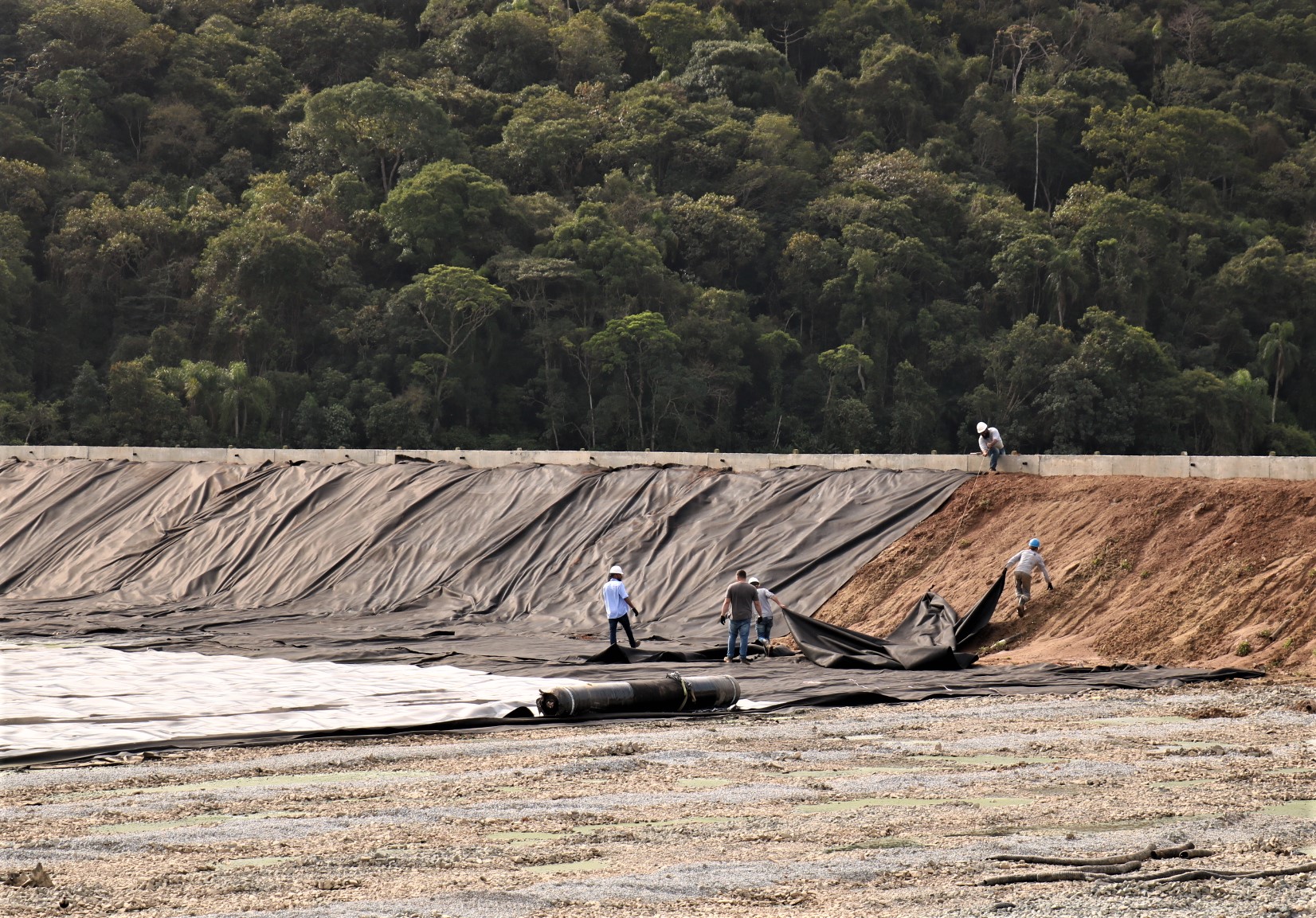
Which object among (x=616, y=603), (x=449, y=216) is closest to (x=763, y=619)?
(x=616, y=603)

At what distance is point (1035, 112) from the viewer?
63.5 meters

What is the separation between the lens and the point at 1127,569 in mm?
17672

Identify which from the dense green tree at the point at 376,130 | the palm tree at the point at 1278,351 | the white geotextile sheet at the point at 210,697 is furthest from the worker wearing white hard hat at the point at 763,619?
the dense green tree at the point at 376,130

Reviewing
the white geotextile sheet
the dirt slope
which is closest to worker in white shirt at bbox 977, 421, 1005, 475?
the dirt slope

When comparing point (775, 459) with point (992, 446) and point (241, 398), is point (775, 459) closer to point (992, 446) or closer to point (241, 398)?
point (992, 446)

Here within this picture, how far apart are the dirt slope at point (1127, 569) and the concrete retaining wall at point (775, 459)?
29 centimetres

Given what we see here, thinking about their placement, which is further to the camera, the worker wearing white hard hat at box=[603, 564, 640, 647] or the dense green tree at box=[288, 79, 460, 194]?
the dense green tree at box=[288, 79, 460, 194]

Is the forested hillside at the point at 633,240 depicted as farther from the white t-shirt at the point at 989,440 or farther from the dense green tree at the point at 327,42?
the white t-shirt at the point at 989,440

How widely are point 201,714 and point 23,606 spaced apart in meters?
12.7

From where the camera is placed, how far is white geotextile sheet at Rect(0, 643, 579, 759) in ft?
40.0

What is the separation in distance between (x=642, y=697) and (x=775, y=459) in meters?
11.0

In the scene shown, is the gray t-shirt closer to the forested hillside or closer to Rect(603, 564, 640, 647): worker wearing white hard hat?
Rect(603, 564, 640, 647): worker wearing white hard hat

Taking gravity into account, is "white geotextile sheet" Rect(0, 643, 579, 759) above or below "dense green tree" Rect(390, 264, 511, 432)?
below

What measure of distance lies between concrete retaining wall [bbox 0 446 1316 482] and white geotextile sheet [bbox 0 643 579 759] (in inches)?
326
